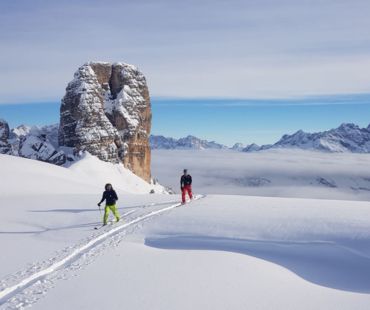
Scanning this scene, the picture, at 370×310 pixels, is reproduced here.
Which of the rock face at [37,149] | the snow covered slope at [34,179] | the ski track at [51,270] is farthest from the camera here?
the rock face at [37,149]

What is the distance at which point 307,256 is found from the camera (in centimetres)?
1791

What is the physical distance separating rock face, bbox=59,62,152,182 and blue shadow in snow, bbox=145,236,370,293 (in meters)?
95.3

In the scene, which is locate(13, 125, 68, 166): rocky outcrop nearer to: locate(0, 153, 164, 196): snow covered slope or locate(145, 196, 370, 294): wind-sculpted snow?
locate(0, 153, 164, 196): snow covered slope

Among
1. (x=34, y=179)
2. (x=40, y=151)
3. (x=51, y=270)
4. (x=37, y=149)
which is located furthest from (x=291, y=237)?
(x=37, y=149)

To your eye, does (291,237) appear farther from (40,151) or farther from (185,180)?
(40,151)

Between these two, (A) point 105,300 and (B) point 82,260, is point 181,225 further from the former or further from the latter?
(A) point 105,300

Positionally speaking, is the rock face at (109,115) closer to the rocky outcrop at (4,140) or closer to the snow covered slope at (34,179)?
the rocky outcrop at (4,140)

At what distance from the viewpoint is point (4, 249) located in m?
18.5

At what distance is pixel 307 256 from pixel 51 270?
10.1 meters

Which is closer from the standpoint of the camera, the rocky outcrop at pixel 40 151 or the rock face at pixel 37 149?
the rocky outcrop at pixel 40 151

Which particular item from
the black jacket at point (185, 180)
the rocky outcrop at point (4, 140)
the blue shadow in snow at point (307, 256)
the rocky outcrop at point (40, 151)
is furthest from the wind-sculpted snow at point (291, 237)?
the rocky outcrop at point (4, 140)

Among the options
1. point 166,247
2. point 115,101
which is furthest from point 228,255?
point 115,101

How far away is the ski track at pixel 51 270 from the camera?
40.2 feet

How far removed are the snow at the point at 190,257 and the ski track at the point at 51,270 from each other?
0.12 ft
